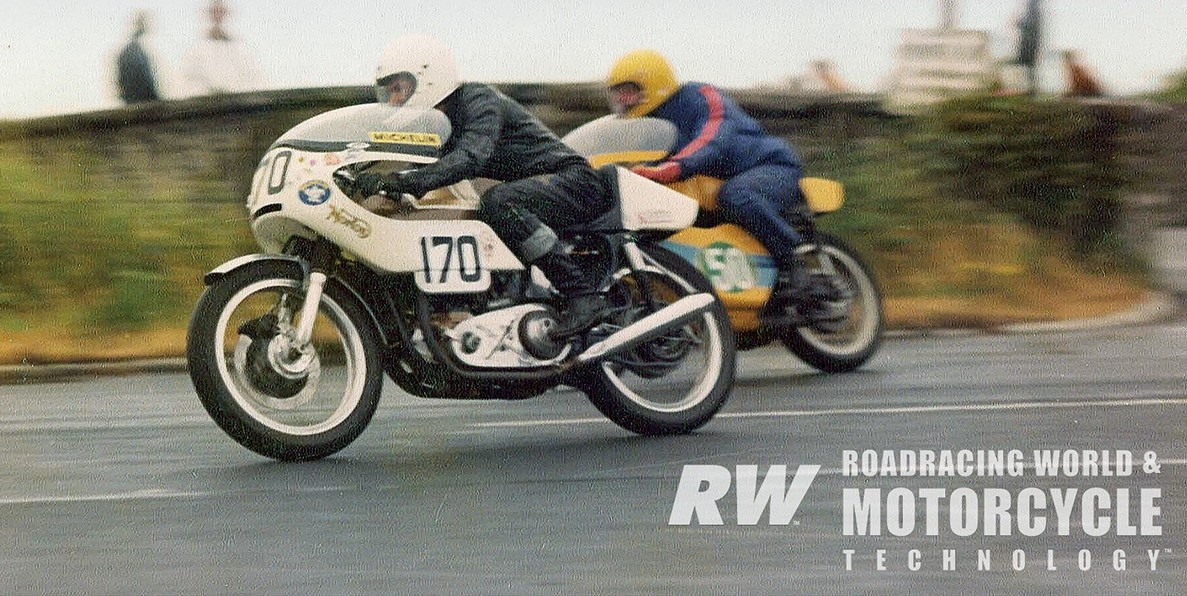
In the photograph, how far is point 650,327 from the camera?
349 inches

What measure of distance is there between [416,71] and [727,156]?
2993mm

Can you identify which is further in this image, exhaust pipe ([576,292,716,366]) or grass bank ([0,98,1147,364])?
grass bank ([0,98,1147,364])

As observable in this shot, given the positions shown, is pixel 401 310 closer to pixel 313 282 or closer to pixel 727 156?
pixel 313 282

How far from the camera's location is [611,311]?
8914 mm

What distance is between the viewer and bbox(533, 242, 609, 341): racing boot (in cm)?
870

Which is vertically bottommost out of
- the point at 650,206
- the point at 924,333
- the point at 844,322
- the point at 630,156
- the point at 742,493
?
the point at 924,333

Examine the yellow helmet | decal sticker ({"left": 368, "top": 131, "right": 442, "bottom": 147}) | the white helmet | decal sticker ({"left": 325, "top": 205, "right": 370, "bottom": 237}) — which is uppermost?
the white helmet

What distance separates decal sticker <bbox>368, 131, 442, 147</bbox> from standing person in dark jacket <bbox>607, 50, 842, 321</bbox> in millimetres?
2417

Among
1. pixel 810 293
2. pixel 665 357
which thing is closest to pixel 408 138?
pixel 665 357

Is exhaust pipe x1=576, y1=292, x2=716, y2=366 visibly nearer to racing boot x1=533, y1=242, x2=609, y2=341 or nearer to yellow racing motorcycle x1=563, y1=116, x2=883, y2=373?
racing boot x1=533, y1=242, x2=609, y2=341

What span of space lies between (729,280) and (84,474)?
3613mm

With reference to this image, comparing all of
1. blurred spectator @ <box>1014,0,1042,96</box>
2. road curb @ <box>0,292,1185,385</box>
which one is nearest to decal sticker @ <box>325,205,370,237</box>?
road curb @ <box>0,292,1185,385</box>

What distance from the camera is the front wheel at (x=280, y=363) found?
793 cm

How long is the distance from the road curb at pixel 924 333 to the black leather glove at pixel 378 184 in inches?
188
